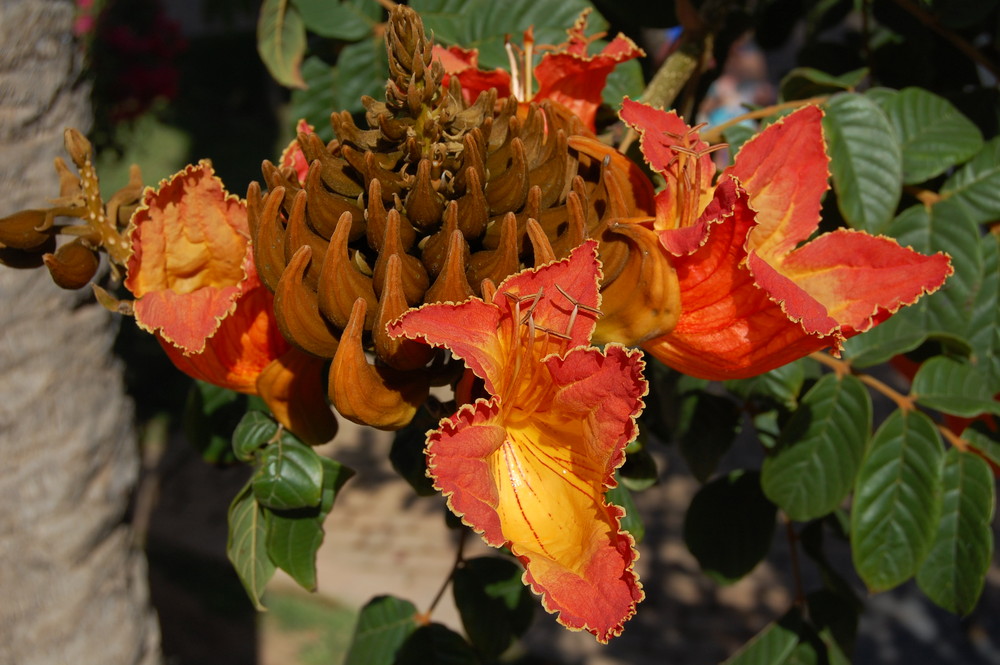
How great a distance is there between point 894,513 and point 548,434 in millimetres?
802

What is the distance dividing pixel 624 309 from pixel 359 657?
1161mm

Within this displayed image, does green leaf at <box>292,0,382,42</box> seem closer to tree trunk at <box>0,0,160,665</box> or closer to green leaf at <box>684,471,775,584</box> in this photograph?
tree trunk at <box>0,0,160,665</box>

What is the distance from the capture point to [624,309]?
3.72 feet

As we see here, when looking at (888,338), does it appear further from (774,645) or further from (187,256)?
(187,256)

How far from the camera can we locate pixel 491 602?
71.6 inches

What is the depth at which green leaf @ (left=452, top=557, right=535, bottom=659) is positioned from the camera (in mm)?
1791

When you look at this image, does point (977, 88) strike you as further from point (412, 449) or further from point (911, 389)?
point (412, 449)

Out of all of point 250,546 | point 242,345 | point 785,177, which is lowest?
point 250,546

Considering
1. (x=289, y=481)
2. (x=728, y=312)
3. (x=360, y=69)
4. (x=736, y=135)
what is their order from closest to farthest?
1. (x=728, y=312)
2. (x=289, y=481)
3. (x=736, y=135)
4. (x=360, y=69)

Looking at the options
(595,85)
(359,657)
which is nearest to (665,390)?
(595,85)


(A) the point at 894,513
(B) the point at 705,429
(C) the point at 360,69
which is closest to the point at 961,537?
(A) the point at 894,513

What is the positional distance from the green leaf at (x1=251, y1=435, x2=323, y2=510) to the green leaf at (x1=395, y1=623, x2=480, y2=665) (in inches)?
24.0

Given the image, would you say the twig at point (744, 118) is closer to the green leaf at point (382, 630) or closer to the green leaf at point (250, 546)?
the green leaf at point (250, 546)

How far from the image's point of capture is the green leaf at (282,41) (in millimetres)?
1887
